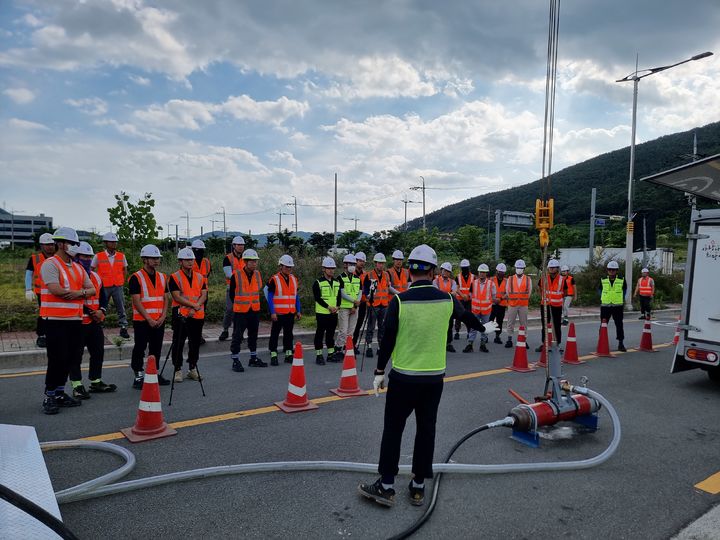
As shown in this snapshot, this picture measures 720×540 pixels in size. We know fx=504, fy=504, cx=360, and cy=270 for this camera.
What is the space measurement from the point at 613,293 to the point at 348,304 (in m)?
5.92

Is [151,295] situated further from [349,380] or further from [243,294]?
[349,380]

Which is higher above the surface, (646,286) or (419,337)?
(419,337)

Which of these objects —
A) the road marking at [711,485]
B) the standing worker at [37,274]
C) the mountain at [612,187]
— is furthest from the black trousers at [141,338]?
the mountain at [612,187]

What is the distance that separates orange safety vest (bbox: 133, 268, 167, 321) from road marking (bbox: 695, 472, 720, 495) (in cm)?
651

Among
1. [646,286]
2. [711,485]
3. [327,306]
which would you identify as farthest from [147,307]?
[646,286]

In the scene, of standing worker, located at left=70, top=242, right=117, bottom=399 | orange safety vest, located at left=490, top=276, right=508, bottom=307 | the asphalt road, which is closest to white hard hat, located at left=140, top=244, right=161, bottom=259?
standing worker, located at left=70, top=242, right=117, bottom=399

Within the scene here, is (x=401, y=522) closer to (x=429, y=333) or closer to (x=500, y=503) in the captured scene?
(x=500, y=503)

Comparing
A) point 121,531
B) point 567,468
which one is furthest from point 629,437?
point 121,531

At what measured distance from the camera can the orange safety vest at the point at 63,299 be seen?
5.90 meters

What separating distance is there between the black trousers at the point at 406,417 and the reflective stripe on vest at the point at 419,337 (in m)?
0.11

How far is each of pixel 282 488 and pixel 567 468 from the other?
260cm

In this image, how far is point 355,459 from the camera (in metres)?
4.70

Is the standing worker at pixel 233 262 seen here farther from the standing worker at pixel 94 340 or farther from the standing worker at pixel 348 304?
the standing worker at pixel 94 340

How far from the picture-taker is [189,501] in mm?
3816
